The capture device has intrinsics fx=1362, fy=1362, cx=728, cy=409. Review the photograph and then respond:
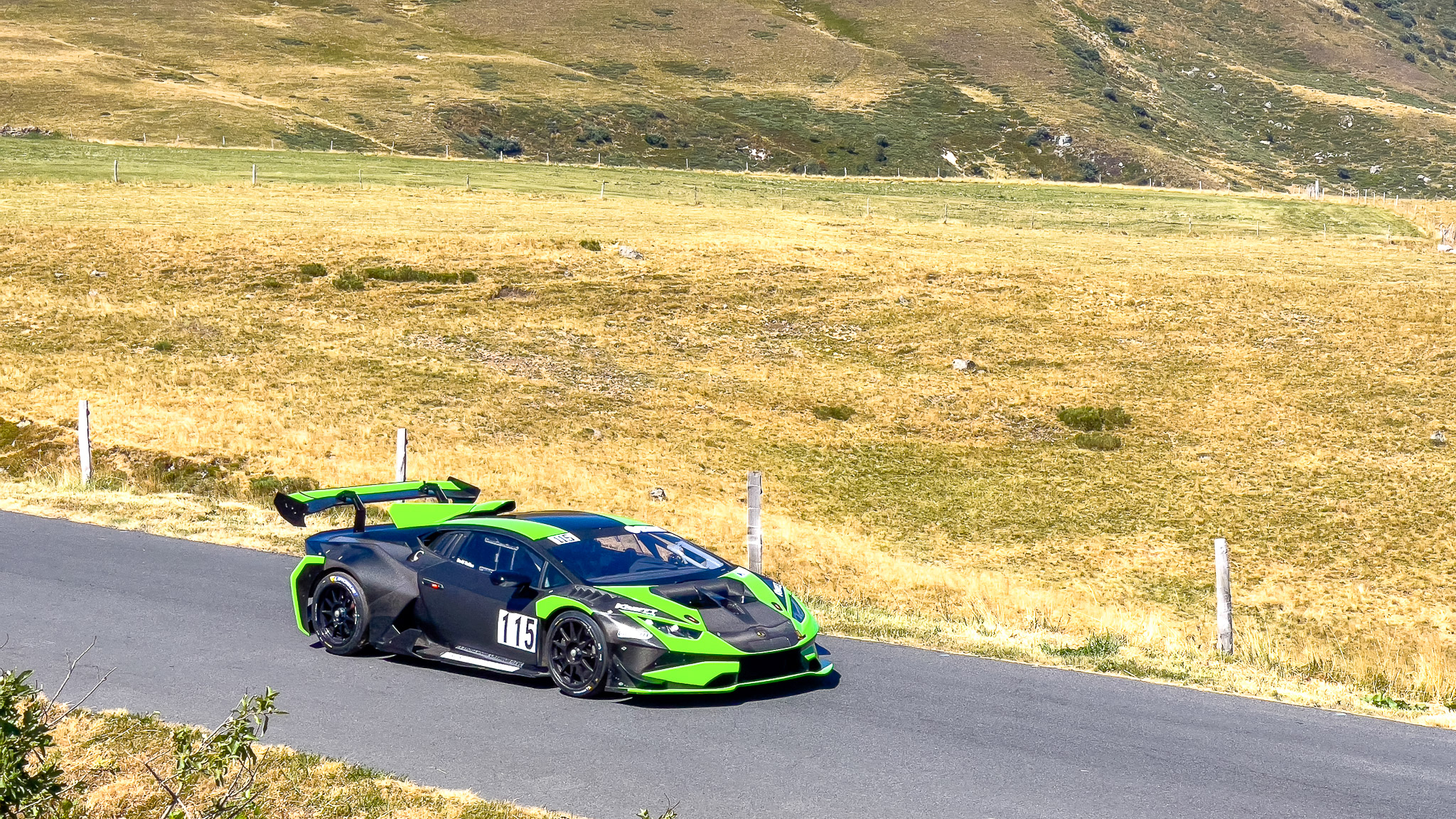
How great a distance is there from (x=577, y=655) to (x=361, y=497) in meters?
3.04

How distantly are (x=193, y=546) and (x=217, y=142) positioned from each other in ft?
269

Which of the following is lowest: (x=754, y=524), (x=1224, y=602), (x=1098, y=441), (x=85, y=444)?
(x=1098, y=441)

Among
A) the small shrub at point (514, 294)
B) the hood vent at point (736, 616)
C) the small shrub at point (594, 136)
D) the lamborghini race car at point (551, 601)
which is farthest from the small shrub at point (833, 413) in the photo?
the small shrub at point (594, 136)

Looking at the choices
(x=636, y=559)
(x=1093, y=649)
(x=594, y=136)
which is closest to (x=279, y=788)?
(x=636, y=559)

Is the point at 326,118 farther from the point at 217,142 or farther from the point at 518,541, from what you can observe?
the point at 518,541

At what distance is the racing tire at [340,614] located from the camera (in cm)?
1164

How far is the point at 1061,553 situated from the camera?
26.5m

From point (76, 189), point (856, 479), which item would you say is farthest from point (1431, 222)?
point (76, 189)

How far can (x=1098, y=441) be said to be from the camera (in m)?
33.8

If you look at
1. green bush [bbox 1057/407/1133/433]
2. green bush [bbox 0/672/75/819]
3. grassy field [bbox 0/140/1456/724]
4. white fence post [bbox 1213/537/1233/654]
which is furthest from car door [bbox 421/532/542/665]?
green bush [bbox 1057/407/1133/433]

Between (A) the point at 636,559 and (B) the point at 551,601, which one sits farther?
(A) the point at 636,559

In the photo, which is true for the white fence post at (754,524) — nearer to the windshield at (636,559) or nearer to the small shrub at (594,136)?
the windshield at (636,559)

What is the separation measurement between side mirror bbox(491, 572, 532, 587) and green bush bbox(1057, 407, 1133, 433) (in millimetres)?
26317

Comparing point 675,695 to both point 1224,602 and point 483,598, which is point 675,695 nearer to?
point 483,598
